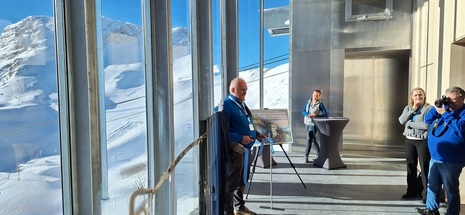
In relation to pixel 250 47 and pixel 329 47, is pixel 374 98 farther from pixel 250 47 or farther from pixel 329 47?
pixel 250 47

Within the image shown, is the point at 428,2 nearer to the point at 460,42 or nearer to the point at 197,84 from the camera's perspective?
the point at 460,42

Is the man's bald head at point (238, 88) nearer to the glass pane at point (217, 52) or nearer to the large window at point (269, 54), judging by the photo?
the glass pane at point (217, 52)

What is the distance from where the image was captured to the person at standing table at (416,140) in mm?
3420

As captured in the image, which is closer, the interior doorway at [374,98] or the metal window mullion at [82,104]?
the metal window mullion at [82,104]

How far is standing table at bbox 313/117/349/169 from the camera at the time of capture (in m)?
5.20

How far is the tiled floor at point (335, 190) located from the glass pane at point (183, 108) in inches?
32.7

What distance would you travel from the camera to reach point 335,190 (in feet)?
13.9

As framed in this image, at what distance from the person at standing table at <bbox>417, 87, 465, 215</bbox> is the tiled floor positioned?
60 centimetres

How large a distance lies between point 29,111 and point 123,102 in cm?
77

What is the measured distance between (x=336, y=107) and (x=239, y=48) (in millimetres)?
2517

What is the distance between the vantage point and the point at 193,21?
346cm

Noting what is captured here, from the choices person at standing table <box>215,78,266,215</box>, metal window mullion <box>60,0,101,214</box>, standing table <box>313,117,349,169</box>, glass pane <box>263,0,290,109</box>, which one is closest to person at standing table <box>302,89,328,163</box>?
standing table <box>313,117,349,169</box>

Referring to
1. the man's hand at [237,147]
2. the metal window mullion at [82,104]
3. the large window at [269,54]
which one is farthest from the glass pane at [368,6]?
the metal window mullion at [82,104]

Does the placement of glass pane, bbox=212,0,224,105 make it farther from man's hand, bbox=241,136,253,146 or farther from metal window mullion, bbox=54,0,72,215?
A: metal window mullion, bbox=54,0,72,215
